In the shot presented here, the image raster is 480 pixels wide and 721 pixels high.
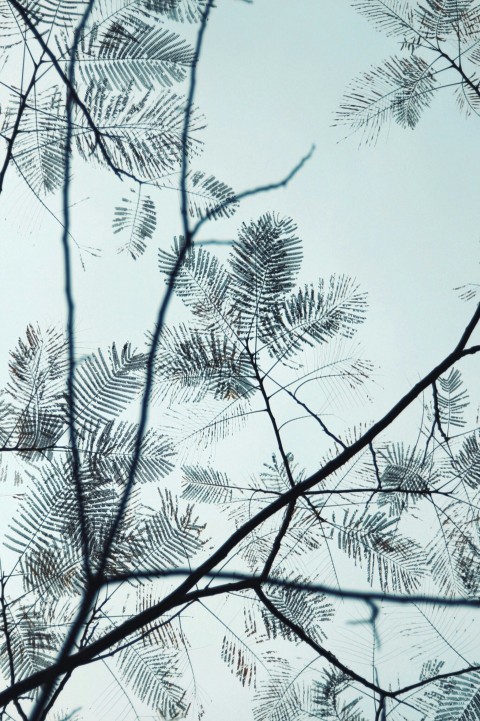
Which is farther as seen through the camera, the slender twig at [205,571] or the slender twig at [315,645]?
the slender twig at [315,645]

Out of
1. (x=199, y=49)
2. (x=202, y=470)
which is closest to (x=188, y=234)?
(x=199, y=49)

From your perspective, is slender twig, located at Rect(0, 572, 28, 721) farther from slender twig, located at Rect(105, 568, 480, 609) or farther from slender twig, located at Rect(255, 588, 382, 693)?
slender twig, located at Rect(255, 588, 382, 693)

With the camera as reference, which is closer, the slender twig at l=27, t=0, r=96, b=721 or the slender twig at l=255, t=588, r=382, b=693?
the slender twig at l=27, t=0, r=96, b=721

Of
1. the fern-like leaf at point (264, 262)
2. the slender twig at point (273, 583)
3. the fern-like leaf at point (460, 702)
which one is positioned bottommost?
the fern-like leaf at point (460, 702)

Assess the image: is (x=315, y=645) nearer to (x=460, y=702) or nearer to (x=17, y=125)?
(x=460, y=702)

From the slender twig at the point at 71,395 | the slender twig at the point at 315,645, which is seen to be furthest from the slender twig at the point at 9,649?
the slender twig at the point at 315,645

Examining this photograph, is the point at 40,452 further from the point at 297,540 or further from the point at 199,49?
the point at 199,49

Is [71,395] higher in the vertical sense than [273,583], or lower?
higher

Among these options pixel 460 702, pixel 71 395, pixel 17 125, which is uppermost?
pixel 17 125

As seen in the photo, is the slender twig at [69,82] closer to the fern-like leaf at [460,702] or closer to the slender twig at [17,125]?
the slender twig at [17,125]

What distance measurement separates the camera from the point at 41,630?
718 millimetres

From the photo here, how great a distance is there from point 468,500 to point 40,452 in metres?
0.55

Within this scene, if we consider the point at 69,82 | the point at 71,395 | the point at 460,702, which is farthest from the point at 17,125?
the point at 460,702

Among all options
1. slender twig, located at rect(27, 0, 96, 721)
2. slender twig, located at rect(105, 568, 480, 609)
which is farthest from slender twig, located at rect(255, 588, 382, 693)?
slender twig, located at rect(27, 0, 96, 721)
